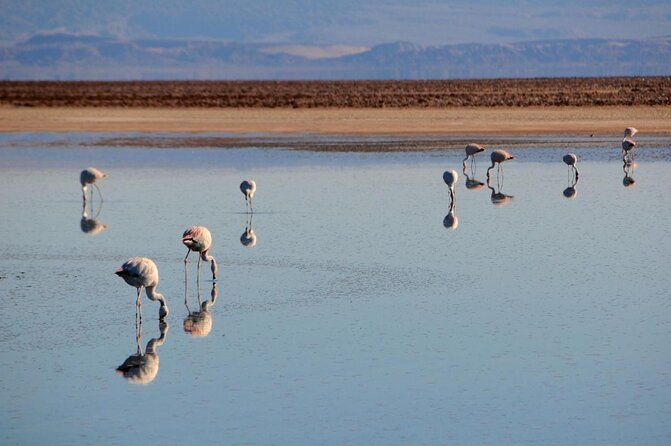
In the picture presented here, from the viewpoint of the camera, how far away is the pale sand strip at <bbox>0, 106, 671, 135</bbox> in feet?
132

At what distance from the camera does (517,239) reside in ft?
51.9

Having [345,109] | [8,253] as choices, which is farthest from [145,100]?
[8,253]

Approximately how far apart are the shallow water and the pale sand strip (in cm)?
1904

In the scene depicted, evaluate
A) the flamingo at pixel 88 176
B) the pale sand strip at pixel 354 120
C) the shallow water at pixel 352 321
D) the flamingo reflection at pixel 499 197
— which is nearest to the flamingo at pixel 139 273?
the shallow water at pixel 352 321

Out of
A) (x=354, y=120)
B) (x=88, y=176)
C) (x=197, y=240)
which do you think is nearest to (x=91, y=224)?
(x=88, y=176)

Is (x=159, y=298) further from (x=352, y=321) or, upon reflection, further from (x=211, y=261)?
(x=211, y=261)

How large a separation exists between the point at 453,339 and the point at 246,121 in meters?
36.1

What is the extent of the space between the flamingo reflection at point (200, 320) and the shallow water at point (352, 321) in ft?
0.37

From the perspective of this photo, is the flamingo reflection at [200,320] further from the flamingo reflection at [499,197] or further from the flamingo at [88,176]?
the flamingo reflection at [499,197]

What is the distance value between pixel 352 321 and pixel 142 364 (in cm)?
217

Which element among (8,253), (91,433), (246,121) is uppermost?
(246,121)

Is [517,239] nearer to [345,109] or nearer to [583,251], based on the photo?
[583,251]

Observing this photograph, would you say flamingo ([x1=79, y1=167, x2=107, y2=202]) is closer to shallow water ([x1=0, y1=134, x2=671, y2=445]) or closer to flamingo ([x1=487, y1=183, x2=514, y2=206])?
shallow water ([x1=0, y1=134, x2=671, y2=445])

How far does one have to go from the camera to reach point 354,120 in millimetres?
45281
